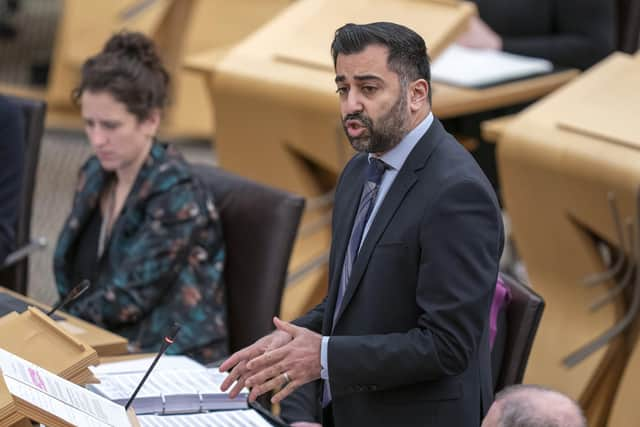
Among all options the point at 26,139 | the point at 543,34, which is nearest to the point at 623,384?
the point at 26,139

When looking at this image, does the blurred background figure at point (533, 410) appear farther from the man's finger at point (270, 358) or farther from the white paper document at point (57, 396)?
the white paper document at point (57, 396)

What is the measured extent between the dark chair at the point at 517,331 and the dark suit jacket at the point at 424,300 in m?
0.41

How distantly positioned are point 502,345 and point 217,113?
69.3 inches

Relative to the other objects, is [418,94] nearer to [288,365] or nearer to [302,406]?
[288,365]

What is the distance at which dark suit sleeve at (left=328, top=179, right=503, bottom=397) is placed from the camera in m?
1.85

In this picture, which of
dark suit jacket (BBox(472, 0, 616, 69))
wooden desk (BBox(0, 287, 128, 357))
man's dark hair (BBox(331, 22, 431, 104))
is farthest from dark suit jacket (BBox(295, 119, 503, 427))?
dark suit jacket (BBox(472, 0, 616, 69))

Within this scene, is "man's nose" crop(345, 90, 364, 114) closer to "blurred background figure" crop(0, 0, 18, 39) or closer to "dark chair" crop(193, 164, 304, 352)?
"dark chair" crop(193, 164, 304, 352)

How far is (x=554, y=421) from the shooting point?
5.58ft

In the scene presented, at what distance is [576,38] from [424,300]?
3.32 meters

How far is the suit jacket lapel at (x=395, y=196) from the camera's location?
193cm

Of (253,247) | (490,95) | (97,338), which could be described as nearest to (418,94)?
(97,338)

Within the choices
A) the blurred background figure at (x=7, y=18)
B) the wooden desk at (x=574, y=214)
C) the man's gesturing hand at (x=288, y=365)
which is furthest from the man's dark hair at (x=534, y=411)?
the blurred background figure at (x=7, y=18)

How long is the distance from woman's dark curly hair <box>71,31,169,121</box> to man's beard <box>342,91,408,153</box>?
3.59 ft

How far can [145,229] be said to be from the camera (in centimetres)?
288
